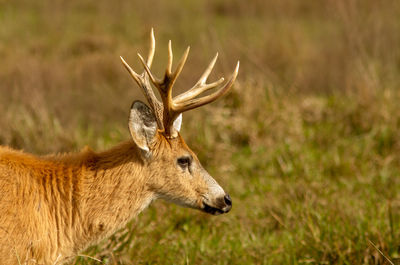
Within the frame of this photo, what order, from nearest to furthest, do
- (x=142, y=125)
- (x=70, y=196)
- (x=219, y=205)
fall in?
1. (x=70, y=196)
2. (x=142, y=125)
3. (x=219, y=205)

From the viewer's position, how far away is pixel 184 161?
545 centimetres

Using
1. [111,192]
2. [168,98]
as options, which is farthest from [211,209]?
[168,98]

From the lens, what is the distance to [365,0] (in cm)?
1393

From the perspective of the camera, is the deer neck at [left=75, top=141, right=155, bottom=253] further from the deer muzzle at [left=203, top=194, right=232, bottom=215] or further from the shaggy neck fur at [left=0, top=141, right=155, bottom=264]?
the deer muzzle at [left=203, top=194, right=232, bottom=215]

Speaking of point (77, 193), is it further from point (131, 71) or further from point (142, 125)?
point (131, 71)

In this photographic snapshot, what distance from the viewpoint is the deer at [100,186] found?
4.81 metres

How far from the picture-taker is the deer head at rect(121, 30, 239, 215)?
5.18 meters

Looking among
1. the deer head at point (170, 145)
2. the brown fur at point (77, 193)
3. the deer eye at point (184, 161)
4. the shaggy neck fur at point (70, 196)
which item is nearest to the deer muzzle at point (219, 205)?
the deer head at point (170, 145)

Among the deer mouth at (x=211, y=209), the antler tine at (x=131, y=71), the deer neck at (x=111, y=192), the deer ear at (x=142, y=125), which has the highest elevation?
the antler tine at (x=131, y=71)

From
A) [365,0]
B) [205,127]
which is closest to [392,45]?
[365,0]

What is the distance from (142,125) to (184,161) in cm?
50

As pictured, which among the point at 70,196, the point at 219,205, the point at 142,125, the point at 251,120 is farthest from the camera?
the point at 251,120

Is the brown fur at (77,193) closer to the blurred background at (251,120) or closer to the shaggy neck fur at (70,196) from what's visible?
the shaggy neck fur at (70,196)

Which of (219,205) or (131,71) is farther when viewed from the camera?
(219,205)
